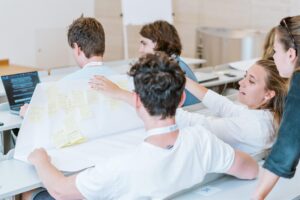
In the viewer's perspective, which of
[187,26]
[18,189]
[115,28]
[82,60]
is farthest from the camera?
[115,28]

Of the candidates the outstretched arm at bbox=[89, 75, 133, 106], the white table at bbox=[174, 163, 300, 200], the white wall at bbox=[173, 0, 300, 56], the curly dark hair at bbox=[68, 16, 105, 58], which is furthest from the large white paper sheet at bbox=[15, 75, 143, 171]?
the white wall at bbox=[173, 0, 300, 56]

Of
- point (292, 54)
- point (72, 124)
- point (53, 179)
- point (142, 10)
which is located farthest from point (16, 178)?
point (142, 10)

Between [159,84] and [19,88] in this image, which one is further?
[19,88]

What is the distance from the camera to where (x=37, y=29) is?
16.9 ft

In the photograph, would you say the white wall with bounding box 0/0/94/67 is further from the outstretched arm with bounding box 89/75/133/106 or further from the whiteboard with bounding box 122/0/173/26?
the outstretched arm with bounding box 89/75/133/106

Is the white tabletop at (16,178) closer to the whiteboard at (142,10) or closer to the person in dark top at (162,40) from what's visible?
the person in dark top at (162,40)

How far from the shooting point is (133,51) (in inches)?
253

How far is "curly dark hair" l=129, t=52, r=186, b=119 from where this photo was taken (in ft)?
4.53

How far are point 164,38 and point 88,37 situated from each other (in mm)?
688

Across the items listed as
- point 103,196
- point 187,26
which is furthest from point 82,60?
point 187,26

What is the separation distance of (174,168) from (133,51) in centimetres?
508

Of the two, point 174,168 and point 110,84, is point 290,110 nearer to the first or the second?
point 174,168

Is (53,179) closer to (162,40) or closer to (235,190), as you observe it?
(235,190)

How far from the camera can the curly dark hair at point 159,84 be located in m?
1.38
